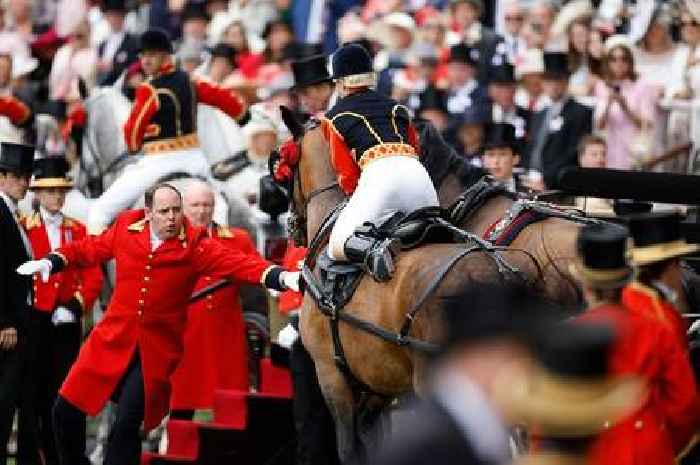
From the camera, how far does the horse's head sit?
11953 mm

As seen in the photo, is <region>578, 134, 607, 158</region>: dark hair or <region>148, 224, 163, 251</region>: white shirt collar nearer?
<region>148, 224, 163, 251</region>: white shirt collar

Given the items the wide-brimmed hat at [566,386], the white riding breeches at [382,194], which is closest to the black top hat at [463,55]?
the white riding breeches at [382,194]

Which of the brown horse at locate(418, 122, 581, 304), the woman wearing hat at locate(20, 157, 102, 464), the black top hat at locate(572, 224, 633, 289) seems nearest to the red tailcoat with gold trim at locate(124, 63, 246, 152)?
the woman wearing hat at locate(20, 157, 102, 464)

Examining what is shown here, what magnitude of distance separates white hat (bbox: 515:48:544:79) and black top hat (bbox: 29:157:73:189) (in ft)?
16.2

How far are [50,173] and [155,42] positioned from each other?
4.32 feet

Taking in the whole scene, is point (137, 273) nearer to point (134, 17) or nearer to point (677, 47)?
point (677, 47)

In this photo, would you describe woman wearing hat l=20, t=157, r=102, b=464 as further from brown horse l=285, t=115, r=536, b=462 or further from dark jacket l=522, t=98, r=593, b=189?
dark jacket l=522, t=98, r=593, b=189

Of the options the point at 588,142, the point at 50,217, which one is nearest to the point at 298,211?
the point at 50,217

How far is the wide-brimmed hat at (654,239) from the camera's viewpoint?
8266 mm

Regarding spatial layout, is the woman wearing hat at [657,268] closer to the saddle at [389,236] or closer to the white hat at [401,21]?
the saddle at [389,236]

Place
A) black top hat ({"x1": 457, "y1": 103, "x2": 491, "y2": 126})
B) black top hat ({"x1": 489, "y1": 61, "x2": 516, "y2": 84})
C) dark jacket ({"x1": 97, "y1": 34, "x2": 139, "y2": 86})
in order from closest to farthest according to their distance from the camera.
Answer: black top hat ({"x1": 457, "y1": 103, "x2": 491, "y2": 126})
black top hat ({"x1": 489, "y1": 61, "x2": 516, "y2": 84})
dark jacket ({"x1": 97, "y1": 34, "x2": 139, "y2": 86})

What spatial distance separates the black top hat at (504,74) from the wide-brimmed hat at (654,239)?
898 centimetres

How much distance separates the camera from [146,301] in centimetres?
1220

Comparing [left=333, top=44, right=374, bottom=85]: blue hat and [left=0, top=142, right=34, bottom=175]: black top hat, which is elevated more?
[left=333, top=44, right=374, bottom=85]: blue hat
